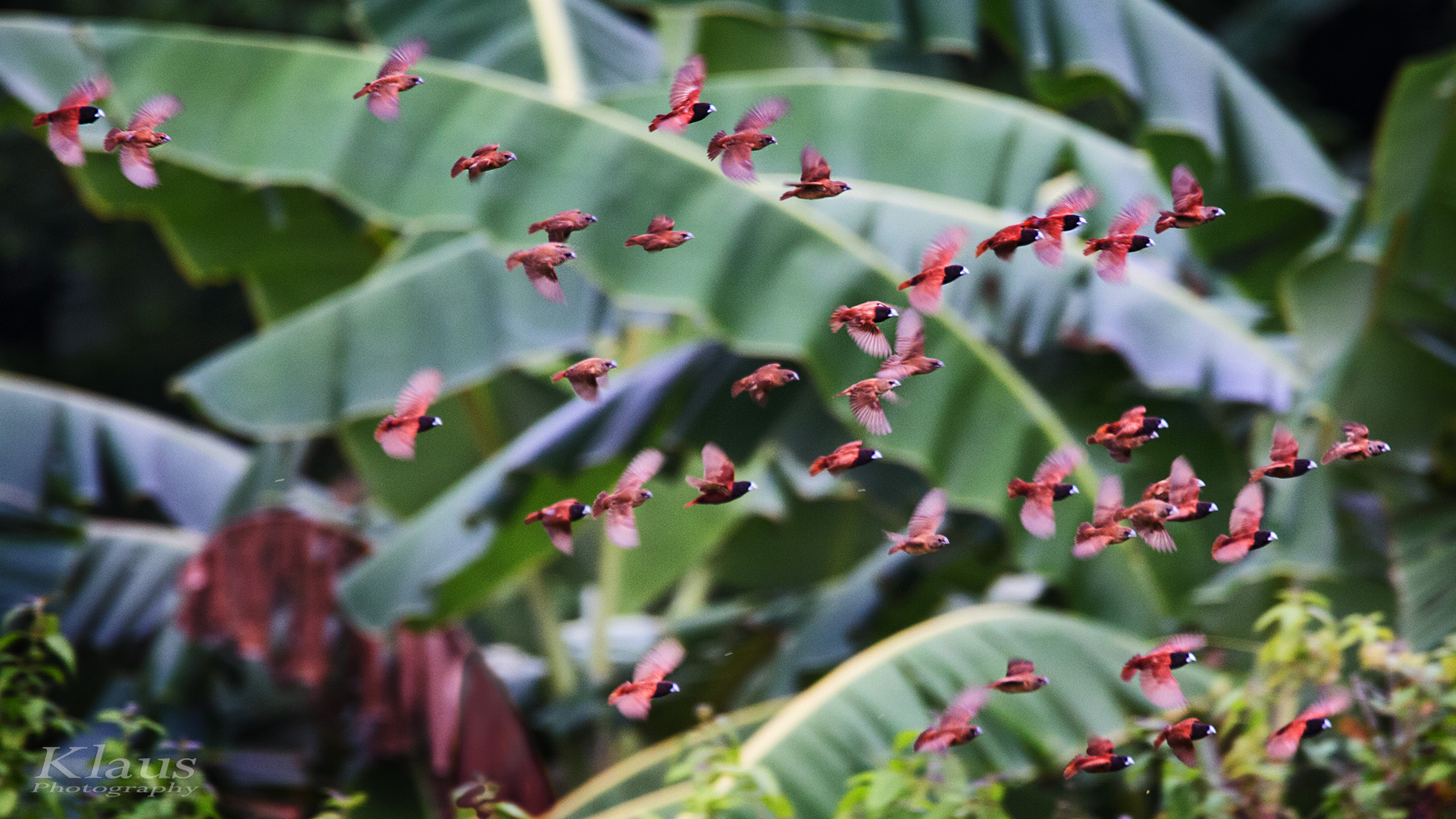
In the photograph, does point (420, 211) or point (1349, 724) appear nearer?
point (1349, 724)

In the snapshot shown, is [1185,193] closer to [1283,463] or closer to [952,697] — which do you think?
[1283,463]

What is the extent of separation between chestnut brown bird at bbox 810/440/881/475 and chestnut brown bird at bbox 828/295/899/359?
111 millimetres

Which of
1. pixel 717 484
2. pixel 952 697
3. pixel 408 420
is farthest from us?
pixel 952 697

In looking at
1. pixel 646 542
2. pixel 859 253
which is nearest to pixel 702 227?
pixel 859 253

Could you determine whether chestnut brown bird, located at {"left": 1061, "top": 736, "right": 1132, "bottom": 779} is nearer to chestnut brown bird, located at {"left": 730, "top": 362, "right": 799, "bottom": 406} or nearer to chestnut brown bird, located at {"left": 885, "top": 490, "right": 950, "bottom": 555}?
chestnut brown bird, located at {"left": 885, "top": 490, "right": 950, "bottom": 555}

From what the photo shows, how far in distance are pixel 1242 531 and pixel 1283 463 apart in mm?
83

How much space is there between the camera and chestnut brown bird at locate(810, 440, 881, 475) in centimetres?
141

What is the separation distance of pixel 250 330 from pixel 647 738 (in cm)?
806

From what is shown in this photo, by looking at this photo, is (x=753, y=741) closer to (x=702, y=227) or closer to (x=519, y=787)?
(x=519, y=787)

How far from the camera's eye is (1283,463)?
1.46 metres

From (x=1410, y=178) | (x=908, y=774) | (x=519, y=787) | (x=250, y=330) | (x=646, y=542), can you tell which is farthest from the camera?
(x=250, y=330)

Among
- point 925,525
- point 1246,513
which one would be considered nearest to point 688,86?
point 925,525

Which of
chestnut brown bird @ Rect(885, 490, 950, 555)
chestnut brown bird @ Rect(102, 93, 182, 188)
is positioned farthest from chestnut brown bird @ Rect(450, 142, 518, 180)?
chestnut brown bird @ Rect(885, 490, 950, 555)

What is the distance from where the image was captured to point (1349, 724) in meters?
2.39
